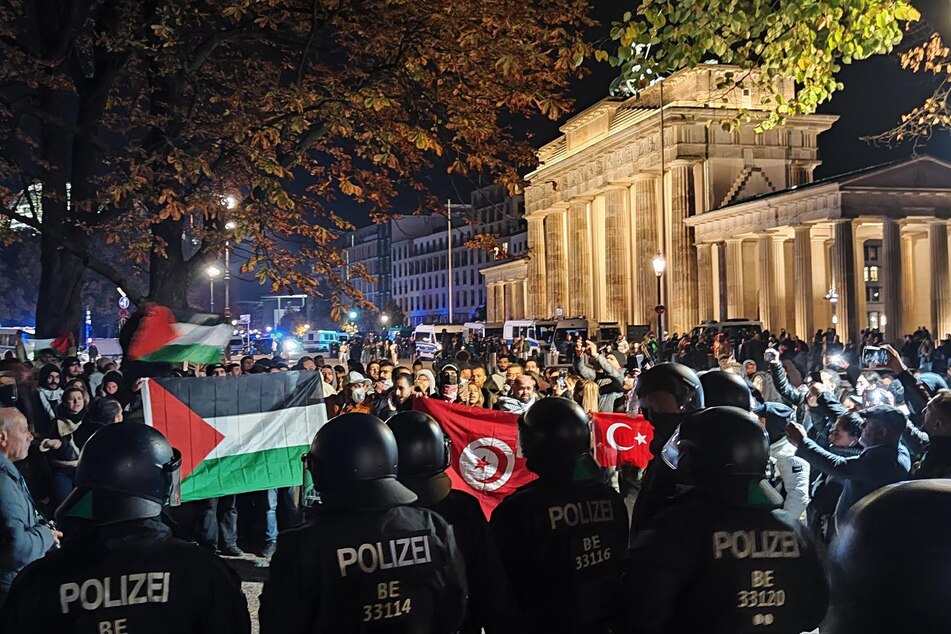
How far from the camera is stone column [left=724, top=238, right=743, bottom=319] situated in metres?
53.6

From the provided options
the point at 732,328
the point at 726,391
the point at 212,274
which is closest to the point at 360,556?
the point at 726,391

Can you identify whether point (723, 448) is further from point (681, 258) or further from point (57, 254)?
point (681, 258)

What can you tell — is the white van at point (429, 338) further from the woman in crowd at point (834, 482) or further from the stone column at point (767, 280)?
the woman in crowd at point (834, 482)

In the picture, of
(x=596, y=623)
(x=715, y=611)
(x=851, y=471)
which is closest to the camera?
(x=715, y=611)

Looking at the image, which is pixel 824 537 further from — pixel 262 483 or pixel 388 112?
pixel 388 112

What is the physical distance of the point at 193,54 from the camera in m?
11.1

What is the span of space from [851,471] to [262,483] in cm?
Result: 550

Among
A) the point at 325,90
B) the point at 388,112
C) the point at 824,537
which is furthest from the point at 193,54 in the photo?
the point at 824,537

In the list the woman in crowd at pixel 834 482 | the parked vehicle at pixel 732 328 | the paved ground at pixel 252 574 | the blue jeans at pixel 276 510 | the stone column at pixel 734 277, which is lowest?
the paved ground at pixel 252 574

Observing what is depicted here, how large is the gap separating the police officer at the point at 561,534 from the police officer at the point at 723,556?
1.11m

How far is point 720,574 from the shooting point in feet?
10.8

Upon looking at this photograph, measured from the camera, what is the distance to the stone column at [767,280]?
162 ft

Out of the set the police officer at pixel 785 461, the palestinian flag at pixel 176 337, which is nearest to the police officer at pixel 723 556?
the police officer at pixel 785 461

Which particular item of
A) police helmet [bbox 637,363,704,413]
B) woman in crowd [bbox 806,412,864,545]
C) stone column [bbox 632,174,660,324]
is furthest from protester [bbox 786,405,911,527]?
stone column [bbox 632,174,660,324]
